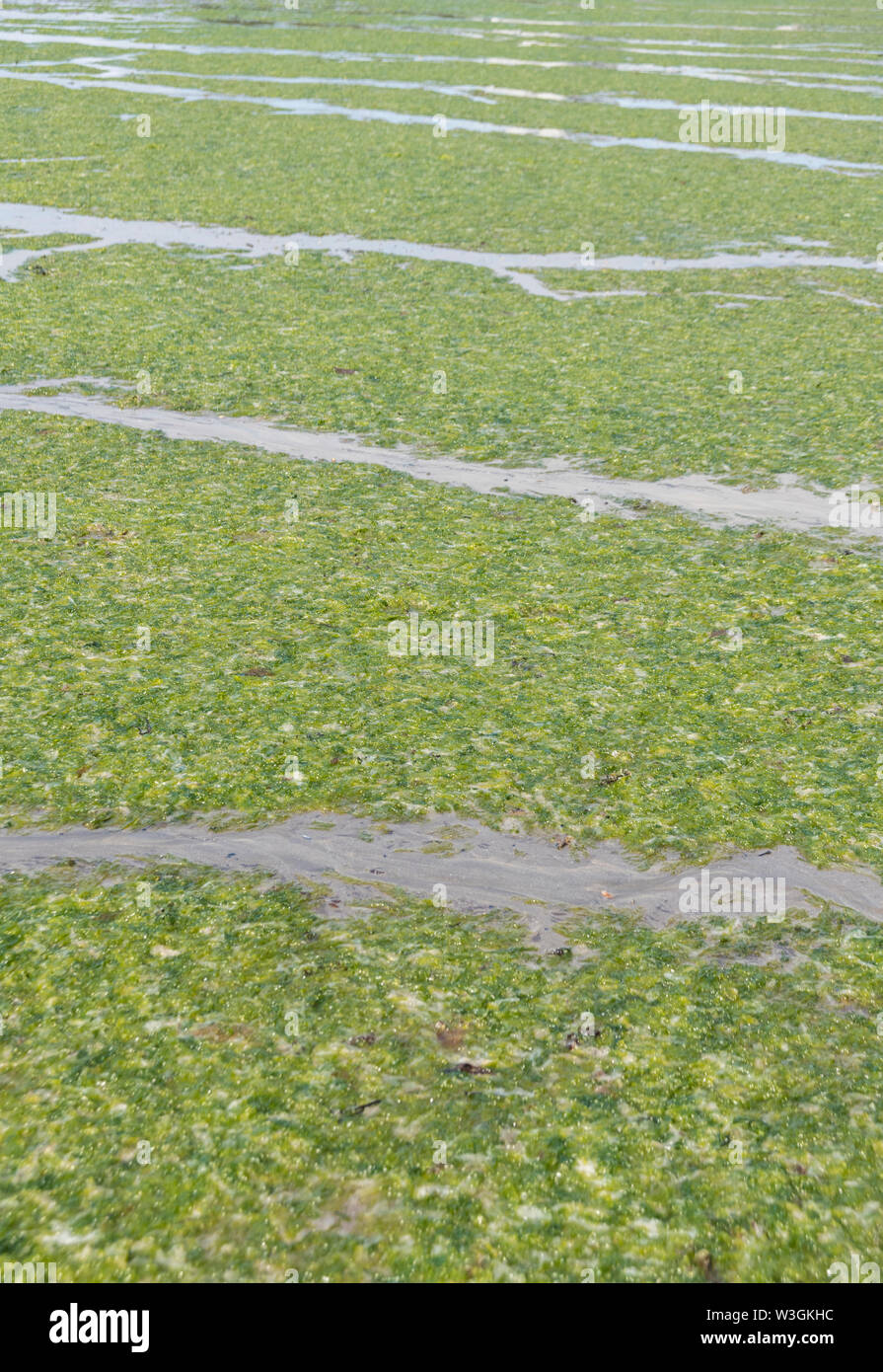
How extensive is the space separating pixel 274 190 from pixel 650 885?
27.7 metres

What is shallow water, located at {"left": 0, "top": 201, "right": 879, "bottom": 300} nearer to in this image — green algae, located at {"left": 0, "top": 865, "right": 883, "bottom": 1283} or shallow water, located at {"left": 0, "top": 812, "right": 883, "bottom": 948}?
shallow water, located at {"left": 0, "top": 812, "right": 883, "bottom": 948}

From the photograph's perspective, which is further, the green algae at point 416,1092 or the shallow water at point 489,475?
the shallow water at point 489,475

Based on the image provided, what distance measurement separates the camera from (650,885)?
9.48m

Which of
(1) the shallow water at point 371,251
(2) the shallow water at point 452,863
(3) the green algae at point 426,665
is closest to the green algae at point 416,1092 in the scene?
(2) the shallow water at point 452,863

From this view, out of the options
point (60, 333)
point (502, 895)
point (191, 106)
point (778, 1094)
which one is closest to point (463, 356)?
point (60, 333)

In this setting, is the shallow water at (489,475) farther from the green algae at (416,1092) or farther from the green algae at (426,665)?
the green algae at (416,1092)

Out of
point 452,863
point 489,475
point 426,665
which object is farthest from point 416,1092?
point 489,475

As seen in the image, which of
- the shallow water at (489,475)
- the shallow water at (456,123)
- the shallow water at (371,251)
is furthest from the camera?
the shallow water at (456,123)

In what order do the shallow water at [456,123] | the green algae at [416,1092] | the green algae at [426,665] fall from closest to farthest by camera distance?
the green algae at [416,1092]
the green algae at [426,665]
the shallow water at [456,123]

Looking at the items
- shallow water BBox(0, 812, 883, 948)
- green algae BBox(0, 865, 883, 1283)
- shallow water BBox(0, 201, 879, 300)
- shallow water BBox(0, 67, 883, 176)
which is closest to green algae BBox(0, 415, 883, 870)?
shallow water BBox(0, 812, 883, 948)

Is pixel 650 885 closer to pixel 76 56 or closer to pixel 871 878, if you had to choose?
pixel 871 878

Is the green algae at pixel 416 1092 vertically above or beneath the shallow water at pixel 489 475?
beneath

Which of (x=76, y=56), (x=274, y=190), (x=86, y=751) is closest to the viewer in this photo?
(x=86, y=751)

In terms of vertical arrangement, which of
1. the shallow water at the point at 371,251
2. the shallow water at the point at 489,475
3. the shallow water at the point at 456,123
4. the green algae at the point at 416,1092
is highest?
the shallow water at the point at 456,123
